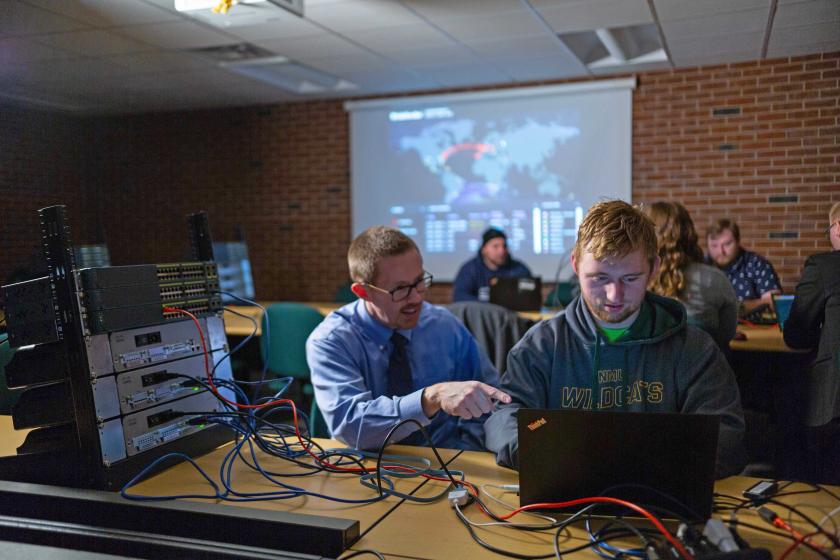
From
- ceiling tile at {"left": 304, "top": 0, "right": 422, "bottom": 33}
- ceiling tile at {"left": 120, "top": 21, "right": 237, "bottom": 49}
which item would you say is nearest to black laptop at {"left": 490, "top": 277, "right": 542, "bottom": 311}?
ceiling tile at {"left": 304, "top": 0, "right": 422, "bottom": 33}

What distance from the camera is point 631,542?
3.70 feet

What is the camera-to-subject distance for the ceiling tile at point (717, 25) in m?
4.03

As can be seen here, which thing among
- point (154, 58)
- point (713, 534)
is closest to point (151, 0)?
point (154, 58)

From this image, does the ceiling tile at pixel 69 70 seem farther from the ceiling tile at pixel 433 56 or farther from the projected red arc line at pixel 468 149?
the projected red arc line at pixel 468 149

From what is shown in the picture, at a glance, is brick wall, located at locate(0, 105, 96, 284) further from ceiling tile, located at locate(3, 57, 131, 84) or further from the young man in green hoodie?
the young man in green hoodie

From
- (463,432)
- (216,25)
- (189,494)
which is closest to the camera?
(189,494)

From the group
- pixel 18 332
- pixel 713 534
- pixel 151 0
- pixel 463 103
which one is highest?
pixel 151 0

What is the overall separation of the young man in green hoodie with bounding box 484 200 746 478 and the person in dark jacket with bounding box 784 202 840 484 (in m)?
1.09

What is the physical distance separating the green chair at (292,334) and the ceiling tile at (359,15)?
5.65 ft

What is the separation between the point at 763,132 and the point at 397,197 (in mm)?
3118

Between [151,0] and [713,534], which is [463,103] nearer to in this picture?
[151,0]

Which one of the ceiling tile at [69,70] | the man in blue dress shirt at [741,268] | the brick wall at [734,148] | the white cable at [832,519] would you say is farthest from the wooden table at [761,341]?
the ceiling tile at [69,70]

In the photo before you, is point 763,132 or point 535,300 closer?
point 535,300

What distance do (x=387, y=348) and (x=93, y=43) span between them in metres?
3.58
